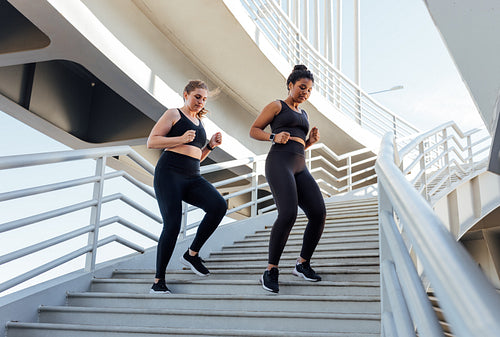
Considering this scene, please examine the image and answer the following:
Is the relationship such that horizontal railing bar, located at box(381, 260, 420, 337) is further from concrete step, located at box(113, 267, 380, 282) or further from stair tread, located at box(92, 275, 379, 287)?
concrete step, located at box(113, 267, 380, 282)

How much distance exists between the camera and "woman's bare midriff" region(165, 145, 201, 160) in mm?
3439

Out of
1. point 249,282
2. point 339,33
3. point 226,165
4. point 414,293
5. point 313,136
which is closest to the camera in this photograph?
point 414,293

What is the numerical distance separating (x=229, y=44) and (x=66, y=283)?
519cm

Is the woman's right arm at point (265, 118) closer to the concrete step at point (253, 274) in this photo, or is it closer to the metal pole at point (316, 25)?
the concrete step at point (253, 274)

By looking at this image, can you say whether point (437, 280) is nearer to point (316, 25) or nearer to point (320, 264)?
point (320, 264)

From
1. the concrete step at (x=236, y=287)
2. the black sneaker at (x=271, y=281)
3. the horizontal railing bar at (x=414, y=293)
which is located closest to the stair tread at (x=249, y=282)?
the concrete step at (x=236, y=287)

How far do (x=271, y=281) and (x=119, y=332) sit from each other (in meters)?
0.97

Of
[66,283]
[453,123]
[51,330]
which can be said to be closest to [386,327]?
[51,330]

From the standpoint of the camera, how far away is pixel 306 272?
327cm

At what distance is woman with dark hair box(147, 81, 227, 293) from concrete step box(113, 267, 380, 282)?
0.15m

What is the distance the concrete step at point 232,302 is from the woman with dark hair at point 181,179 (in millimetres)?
135

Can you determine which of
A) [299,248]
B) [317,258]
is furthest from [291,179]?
[299,248]

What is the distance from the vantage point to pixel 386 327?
1515 mm

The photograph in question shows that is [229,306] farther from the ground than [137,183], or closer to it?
closer to it
